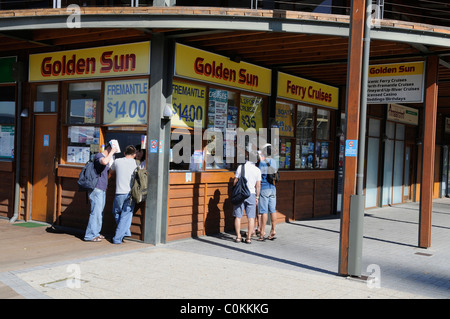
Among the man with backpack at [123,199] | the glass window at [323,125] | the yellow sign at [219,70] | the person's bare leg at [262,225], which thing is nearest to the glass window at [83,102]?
the man with backpack at [123,199]

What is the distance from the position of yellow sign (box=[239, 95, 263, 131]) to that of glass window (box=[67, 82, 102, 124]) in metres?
3.06

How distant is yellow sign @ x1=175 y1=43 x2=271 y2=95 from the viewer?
28.2 ft

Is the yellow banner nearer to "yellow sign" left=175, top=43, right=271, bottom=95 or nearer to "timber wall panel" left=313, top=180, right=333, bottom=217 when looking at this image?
"yellow sign" left=175, top=43, right=271, bottom=95

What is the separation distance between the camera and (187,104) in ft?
29.4

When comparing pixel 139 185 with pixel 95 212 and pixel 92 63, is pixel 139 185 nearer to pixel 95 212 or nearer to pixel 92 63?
pixel 95 212

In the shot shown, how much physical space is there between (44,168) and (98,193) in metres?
2.41

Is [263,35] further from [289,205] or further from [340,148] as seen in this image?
[340,148]

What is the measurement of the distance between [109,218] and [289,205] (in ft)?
15.6

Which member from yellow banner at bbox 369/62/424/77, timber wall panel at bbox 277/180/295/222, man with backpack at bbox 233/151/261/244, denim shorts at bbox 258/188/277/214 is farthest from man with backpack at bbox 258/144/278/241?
yellow banner at bbox 369/62/424/77

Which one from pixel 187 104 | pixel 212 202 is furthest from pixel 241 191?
pixel 187 104

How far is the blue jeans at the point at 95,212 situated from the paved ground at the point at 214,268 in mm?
239

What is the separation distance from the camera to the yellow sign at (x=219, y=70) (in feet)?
28.2

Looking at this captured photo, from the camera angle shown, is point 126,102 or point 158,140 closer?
point 158,140

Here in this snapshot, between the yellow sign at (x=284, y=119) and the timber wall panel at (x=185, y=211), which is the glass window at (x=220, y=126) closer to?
the timber wall panel at (x=185, y=211)
